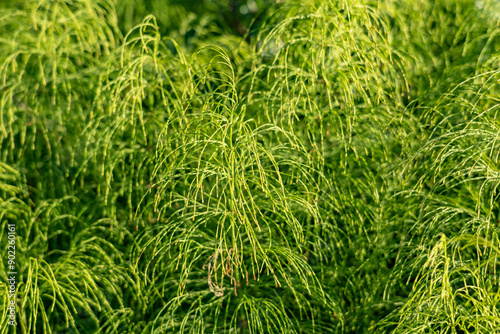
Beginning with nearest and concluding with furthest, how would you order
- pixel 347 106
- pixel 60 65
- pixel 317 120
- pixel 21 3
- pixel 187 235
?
1. pixel 187 235
2. pixel 347 106
3. pixel 317 120
4. pixel 60 65
5. pixel 21 3

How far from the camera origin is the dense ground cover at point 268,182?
1.23 meters

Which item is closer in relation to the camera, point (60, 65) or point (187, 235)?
point (187, 235)

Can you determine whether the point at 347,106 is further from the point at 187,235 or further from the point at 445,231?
the point at 187,235

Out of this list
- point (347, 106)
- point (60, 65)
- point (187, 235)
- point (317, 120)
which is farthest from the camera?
point (60, 65)

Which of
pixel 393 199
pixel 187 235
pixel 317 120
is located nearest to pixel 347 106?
pixel 317 120

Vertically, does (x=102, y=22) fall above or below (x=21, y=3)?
below

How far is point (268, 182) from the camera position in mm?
1288

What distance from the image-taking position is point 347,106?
1.31 meters

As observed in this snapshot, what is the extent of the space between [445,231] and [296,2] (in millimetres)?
831

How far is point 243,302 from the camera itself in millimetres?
1261

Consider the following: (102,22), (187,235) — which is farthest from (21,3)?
(187,235)

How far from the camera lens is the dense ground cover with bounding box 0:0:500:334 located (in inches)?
48.6

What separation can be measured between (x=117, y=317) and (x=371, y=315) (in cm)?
75

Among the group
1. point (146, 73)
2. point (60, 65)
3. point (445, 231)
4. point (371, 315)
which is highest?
point (60, 65)
